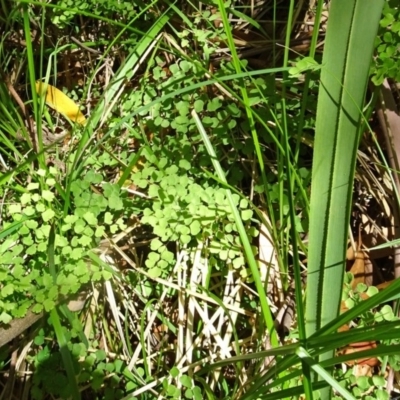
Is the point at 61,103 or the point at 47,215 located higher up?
the point at 61,103

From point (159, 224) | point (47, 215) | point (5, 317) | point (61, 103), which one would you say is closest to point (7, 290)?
point (5, 317)

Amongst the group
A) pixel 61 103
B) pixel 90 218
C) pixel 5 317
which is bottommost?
pixel 5 317

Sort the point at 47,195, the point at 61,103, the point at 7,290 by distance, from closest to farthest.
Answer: the point at 7,290 < the point at 47,195 < the point at 61,103

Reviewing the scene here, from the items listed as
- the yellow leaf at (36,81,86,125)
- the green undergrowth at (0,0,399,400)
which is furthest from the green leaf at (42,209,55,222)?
the yellow leaf at (36,81,86,125)

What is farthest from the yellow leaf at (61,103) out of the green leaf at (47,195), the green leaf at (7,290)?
the green leaf at (7,290)

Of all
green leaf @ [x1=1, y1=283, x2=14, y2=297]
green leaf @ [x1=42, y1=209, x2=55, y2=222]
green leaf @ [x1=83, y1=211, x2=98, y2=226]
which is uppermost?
green leaf @ [x1=42, y1=209, x2=55, y2=222]

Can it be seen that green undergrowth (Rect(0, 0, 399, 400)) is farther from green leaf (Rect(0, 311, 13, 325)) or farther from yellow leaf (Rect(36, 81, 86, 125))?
yellow leaf (Rect(36, 81, 86, 125))

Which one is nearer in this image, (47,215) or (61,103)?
(47,215)

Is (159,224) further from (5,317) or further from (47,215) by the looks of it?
(5,317)

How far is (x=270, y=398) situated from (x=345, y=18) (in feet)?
2.39

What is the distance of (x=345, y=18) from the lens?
3.27 feet

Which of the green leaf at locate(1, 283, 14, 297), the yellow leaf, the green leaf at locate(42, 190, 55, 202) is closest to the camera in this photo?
the green leaf at locate(1, 283, 14, 297)

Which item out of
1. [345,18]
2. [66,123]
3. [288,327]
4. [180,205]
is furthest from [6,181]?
[345,18]

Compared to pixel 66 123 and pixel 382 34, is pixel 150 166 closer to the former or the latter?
pixel 66 123
